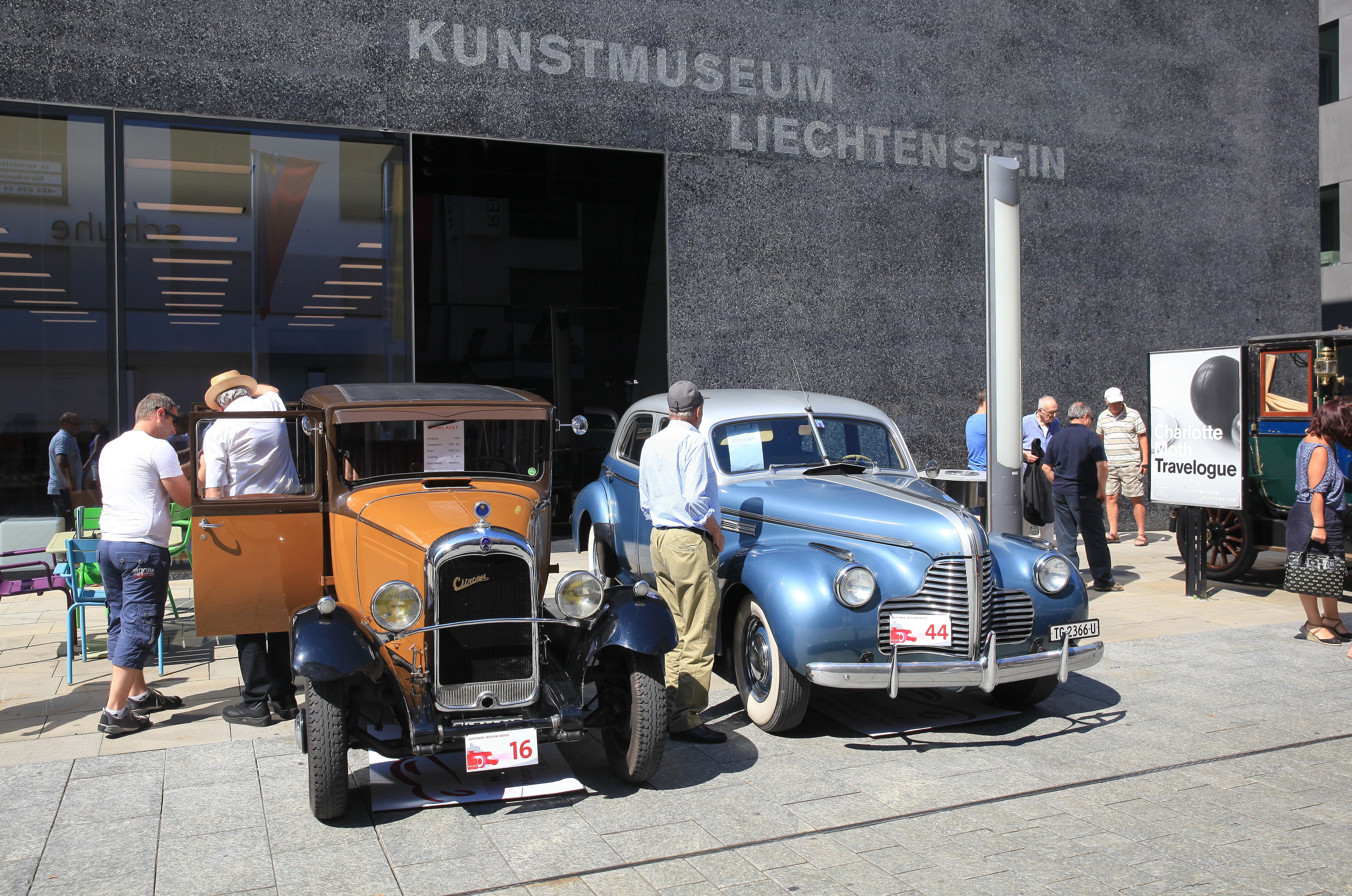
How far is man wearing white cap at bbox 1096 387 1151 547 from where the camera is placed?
1235 cm

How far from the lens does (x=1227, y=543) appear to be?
9.74 metres

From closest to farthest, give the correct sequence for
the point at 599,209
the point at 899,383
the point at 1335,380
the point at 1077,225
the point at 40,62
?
1. the point at 1335,380
2. the point at 40,62
3. the point at 599,209
4. the point at 899,383
5. the point at 1077,225

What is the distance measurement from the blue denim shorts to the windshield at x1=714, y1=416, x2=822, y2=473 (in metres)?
3.31

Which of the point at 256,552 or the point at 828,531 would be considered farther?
the point at 828,531

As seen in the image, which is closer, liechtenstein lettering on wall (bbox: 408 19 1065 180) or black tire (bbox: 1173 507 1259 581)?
black tire (bbox: 1173 507 1259 581)

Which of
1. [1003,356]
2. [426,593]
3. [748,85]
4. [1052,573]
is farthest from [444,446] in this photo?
[748,85]

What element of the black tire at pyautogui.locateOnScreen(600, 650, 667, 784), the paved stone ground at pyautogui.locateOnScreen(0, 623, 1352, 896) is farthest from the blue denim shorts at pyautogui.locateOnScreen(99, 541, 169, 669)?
the black tire at pyautogui.locateOnScreen(600, 650, 667, 784)

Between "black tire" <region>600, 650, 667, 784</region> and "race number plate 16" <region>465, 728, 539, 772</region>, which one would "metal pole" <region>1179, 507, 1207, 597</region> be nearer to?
"black tire" <region>600, 650, 667, 784</region>

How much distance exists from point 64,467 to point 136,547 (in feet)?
16.3

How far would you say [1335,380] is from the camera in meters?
8.74

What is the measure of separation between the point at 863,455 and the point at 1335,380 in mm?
4924

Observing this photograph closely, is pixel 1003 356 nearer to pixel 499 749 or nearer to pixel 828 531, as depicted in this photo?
pixel 828 531

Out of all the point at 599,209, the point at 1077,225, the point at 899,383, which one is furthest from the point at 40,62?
the point at 1077,225

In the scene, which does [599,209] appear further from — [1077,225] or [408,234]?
[1077,225]
